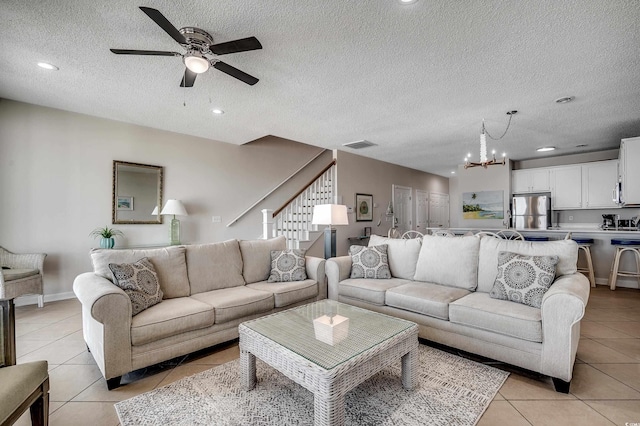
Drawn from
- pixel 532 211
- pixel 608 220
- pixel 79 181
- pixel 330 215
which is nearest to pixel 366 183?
pixel 330 215

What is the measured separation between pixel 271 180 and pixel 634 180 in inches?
239

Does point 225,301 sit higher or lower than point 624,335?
higher

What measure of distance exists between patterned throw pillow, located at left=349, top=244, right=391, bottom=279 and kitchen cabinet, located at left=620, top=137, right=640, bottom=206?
4117 millimetres

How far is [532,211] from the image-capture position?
645 centimetres

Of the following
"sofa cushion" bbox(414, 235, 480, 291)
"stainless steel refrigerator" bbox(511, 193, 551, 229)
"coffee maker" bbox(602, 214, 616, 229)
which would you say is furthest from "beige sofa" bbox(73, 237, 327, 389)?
"coffee maker" bbox(602, 214, 616, 229)

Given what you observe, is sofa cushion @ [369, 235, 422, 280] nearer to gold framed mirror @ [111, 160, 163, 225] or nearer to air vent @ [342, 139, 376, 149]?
air vent @ [342, 139, 376, 149]

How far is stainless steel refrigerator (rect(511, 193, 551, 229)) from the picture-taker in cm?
631

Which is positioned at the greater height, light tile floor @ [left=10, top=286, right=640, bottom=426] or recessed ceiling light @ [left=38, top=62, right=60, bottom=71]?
recessed ceiling light @ [left=38, top=62, right=60, bottom=71]

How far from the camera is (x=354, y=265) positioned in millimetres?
3326

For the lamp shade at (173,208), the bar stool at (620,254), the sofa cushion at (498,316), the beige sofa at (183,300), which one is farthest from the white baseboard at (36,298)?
the bar stool at (620,254)

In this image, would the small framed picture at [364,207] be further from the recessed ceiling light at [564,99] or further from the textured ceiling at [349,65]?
the recessed ceiling light at [564,99]

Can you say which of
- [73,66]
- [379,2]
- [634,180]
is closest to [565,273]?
[379,2]

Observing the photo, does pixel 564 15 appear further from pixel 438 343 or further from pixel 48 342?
pixel 48 342

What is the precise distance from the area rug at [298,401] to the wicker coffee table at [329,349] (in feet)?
0.41
